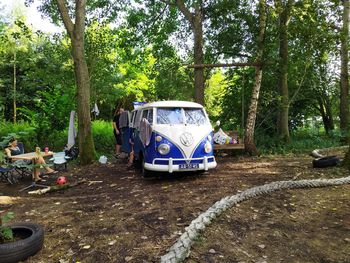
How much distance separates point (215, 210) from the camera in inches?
193

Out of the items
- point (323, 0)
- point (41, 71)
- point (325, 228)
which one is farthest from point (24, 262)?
point (41, 71)

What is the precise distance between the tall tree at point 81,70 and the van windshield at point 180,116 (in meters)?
3.86

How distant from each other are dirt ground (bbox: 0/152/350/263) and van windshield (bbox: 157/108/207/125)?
1405mm

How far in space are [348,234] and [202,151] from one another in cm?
401

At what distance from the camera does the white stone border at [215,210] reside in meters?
3.61

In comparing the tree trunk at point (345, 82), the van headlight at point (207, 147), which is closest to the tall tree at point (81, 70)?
the van headlight at point (207, 147)

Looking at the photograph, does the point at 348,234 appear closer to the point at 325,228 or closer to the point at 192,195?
the point at 325,228

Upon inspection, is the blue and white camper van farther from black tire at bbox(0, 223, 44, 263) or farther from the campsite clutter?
black tire at bbox(0, 223, 44, 263)

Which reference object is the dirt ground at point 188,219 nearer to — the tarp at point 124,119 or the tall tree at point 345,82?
the tarp at point 124,119

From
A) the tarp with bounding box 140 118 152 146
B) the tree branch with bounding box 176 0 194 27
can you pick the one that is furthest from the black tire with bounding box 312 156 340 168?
the tree branch with bounding box 176 0 194 27

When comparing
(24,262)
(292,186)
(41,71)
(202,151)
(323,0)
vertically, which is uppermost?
(323,0)

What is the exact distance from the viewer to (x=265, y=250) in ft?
12.7

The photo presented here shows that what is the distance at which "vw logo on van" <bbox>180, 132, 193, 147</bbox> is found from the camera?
7.65 meters

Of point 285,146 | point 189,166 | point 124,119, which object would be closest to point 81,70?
point 124,119
